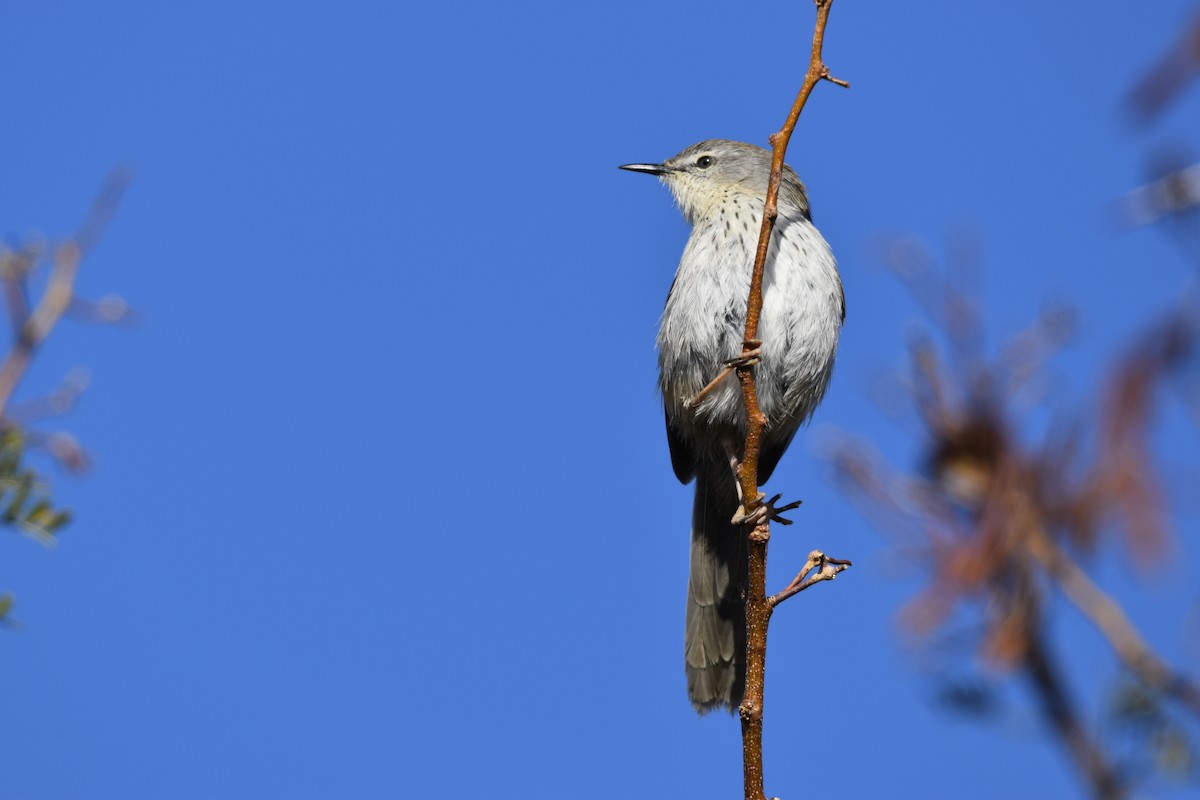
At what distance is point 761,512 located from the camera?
4398mm

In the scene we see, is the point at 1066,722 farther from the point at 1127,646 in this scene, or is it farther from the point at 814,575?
the point at 814,575

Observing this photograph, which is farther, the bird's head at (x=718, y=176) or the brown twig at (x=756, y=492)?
the bird's head at (x=718, y=176)

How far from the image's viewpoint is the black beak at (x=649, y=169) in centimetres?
716

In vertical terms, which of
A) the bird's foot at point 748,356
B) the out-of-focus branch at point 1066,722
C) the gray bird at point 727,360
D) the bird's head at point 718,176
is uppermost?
the bird's head at point 718,176

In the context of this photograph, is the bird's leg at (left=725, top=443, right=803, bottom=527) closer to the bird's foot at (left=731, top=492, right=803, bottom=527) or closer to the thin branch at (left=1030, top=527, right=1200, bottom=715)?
the bird's foot at (left=731, top=492, right=803, bottom=527)

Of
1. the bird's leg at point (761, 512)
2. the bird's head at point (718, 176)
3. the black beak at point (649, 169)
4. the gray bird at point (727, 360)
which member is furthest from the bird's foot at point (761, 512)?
the black beak at point (649, 169)

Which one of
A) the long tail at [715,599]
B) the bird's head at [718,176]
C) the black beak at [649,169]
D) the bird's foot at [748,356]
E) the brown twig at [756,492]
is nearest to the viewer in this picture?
the brown twig at [756,492]

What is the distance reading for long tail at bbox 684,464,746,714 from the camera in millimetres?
5938


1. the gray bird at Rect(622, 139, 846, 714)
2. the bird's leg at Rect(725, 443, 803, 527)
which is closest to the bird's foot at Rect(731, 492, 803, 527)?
the bird's leg at Rect(725, 443, 803, 527)

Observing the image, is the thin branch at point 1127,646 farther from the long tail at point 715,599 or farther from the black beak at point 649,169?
the black beak at point 649,169

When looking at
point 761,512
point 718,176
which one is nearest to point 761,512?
point 761,512

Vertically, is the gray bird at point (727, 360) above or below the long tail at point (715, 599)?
above

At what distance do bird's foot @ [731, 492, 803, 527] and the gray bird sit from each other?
1098mm

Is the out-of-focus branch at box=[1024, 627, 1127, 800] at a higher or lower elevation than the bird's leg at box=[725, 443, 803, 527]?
lower
